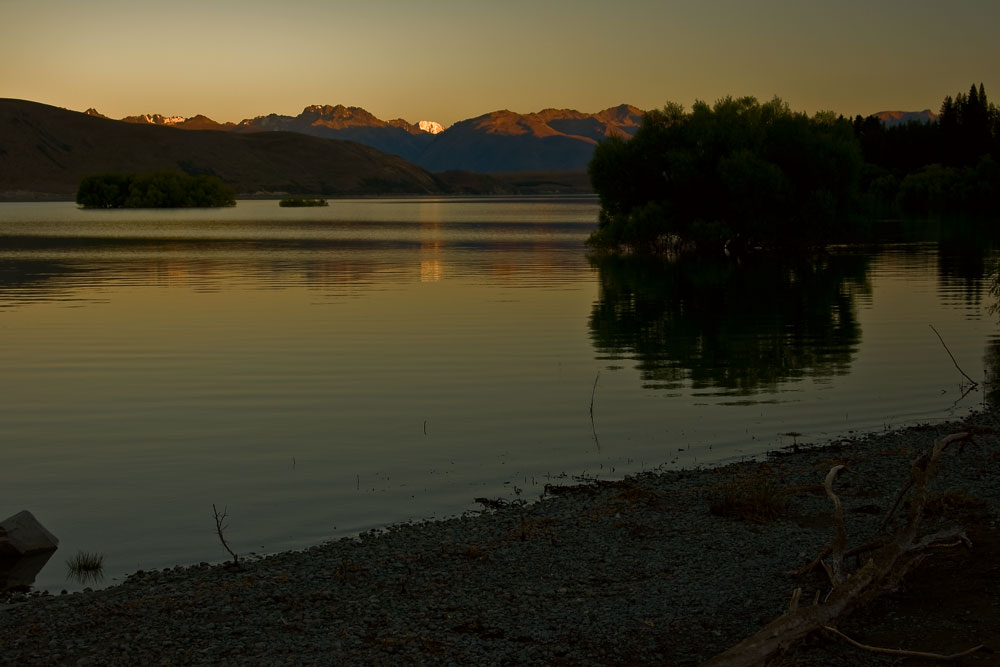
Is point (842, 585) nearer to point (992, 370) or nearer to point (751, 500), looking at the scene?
point (751, 500)

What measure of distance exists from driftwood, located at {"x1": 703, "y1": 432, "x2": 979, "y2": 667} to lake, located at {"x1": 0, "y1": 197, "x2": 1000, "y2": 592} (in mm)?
6503

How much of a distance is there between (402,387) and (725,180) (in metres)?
48.3

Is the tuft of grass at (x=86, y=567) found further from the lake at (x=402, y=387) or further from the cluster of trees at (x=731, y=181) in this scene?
the cluster of trees at (x=731, y=181)

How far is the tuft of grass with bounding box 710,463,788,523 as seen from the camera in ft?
43.1

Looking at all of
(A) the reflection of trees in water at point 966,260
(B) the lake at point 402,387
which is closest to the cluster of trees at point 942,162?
(A) the reflection of trees in water at point 966,260

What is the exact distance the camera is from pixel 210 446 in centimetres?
1872

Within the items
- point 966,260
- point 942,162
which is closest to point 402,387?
point 966,260

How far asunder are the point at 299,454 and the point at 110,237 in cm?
8752

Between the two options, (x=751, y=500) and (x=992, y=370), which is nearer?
(x=751, y=500)

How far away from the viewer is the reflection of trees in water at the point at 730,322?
2706 centimetres

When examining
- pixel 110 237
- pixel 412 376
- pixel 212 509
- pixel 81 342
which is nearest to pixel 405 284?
pixel 81 342

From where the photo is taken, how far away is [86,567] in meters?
12.6

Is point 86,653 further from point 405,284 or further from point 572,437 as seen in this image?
point 405,284

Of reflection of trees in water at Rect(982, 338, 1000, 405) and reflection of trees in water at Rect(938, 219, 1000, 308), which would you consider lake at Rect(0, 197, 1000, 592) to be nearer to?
reflection of trees in water at Rect(982, 338, 1000, 405)
